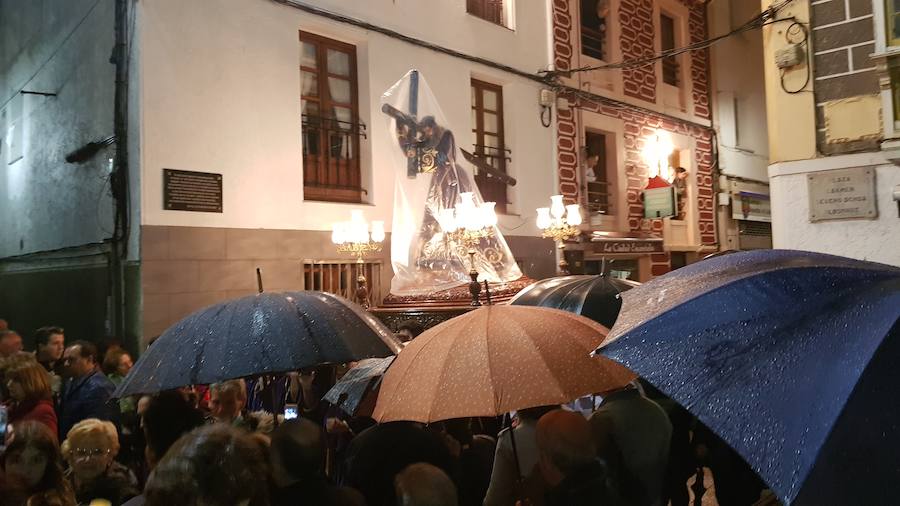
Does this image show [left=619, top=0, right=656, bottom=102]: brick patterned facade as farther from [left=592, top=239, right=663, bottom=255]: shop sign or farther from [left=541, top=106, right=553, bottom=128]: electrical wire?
[left=592, top=239, right=663, bottom=255]: shop sign

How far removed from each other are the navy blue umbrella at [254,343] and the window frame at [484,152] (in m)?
9.04

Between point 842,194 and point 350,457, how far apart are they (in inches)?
264

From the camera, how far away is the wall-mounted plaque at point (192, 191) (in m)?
8.22

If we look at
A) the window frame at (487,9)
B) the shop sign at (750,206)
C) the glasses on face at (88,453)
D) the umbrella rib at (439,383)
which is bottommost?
the glasses on face at (88,453)

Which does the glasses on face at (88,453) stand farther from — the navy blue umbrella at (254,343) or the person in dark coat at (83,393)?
the person in dark coat at (83,393)

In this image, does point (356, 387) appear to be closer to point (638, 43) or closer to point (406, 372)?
point (406, 372)

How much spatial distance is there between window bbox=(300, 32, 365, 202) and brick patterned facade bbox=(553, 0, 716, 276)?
4.81 m

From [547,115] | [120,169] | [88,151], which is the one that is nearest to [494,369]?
[120,169]

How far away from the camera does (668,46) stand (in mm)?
16672

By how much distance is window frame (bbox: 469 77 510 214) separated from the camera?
40.4ft

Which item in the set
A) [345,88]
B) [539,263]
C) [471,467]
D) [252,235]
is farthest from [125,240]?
Result: [539,263]

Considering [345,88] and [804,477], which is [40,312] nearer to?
[345,88]

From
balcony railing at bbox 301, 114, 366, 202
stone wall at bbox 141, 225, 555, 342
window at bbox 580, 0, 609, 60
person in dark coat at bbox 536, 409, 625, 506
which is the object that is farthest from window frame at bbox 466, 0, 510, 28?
person in dark coat at bbox 536, 409, 625, 506

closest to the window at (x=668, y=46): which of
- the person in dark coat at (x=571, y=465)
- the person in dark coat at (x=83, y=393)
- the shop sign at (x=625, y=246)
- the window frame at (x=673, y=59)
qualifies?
the window frame at (x=673, y=59)
